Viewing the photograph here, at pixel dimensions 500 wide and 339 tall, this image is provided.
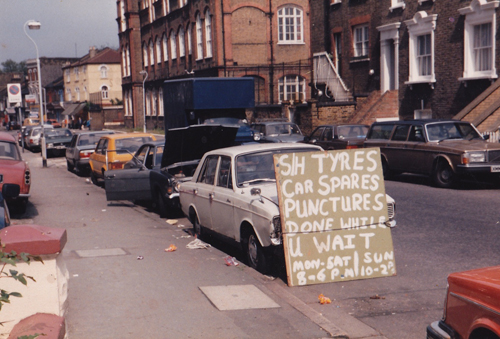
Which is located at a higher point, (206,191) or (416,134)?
(416,134)

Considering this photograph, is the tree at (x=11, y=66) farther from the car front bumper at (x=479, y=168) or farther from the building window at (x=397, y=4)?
the car front bumper at (x=479, y=168)

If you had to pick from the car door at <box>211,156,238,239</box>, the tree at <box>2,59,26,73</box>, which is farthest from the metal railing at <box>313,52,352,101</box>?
the tree at <box>2,59,26,73</box>

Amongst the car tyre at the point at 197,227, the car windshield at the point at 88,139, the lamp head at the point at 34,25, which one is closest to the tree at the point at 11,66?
the lamp head at the point at 34,25

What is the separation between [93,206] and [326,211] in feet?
29.5

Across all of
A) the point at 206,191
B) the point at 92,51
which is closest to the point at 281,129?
the point at 206,191

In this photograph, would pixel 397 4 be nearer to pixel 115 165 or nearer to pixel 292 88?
pixel 292 88

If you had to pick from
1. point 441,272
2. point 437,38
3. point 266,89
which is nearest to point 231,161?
point 441,272

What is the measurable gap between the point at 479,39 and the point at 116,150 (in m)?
14.9

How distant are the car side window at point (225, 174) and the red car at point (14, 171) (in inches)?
212

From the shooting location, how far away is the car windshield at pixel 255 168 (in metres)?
8.99

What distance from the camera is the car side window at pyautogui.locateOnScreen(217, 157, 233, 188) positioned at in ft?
30.2

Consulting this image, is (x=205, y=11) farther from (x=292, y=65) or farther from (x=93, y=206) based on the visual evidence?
(x=93, y=206)

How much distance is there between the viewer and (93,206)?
1534 cm

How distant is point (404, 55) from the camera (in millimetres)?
28281
